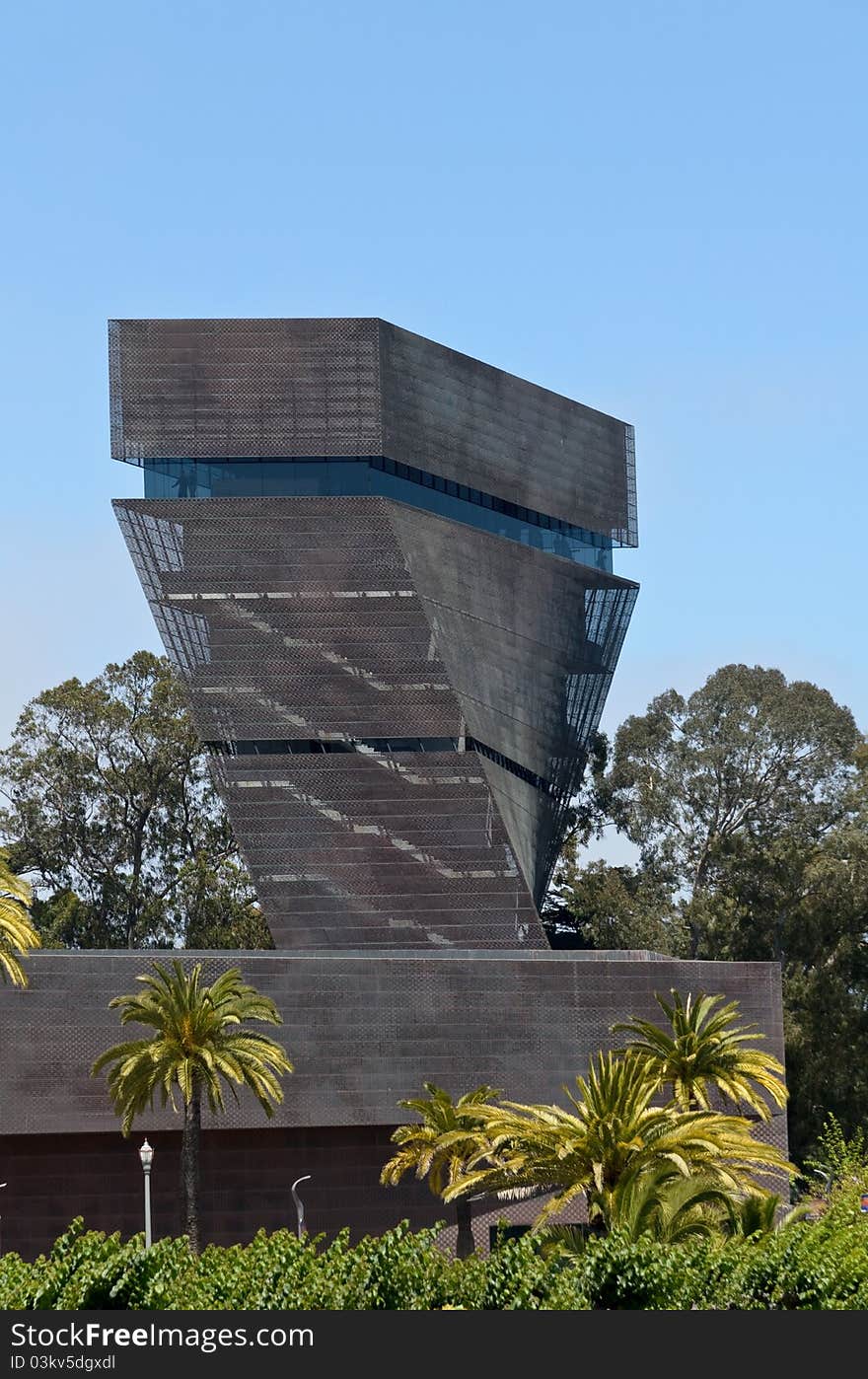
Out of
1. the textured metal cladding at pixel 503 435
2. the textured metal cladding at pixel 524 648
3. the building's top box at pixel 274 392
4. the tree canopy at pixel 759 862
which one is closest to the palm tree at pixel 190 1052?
the textured metal cladding at pixel 524 648

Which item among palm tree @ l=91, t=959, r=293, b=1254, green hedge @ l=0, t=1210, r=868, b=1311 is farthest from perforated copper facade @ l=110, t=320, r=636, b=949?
green hedge @ l=0, t=1210, r=868, b=1311

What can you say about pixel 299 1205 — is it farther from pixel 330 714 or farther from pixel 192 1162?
pixel 330 714

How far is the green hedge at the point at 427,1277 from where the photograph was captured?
1398 inches

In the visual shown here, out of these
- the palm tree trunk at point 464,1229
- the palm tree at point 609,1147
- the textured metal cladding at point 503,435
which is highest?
the textured metal cladding at point 503,435

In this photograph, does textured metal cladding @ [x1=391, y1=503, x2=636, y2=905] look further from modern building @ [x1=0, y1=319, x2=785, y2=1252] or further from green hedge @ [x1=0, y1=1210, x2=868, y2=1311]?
green hedge @ [x1=0, y1=1210, x2=868, y2=1311]

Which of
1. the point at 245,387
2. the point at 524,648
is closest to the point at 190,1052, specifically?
the point at 524,648

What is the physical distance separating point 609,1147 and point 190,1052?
1649cm

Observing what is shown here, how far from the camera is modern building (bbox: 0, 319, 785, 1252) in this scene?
73.0m

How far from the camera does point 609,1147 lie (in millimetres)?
46531

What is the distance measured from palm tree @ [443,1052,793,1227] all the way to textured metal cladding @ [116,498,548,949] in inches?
1200

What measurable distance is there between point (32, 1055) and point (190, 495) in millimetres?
Answer: 25081

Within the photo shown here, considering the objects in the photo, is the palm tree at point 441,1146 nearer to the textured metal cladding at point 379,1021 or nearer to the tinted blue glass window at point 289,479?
the textured metal cladding at point 379,1021

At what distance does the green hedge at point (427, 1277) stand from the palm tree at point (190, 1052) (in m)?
20.2

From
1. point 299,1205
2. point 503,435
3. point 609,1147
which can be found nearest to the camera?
point 609,1147
